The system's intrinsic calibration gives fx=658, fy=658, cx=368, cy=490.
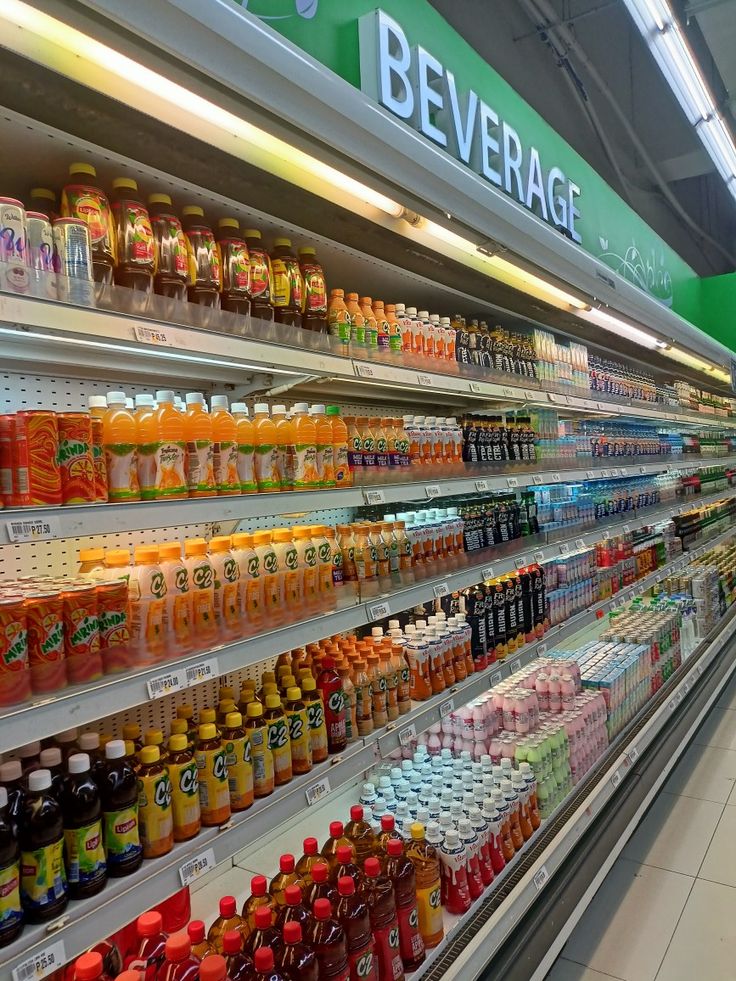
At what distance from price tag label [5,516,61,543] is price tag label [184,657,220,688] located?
393 millimetres

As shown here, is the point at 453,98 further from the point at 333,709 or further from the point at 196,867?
the point at 196,867

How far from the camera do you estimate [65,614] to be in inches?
49.8

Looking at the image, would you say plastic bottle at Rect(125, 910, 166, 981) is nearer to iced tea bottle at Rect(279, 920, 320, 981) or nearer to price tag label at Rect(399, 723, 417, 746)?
iced tea bottle at Rect(279, 920, 320, 981)

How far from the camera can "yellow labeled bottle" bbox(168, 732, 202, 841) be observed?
138 cm

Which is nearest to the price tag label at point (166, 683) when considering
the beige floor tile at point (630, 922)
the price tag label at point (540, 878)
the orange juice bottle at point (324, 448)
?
the orange juice bottle at point (324, 448)

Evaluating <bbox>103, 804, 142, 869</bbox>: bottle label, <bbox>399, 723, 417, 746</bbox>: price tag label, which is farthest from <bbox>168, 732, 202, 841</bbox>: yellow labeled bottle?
<bbox>399, 723, 417, 746</bbox>: price tag label

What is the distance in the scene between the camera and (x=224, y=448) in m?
1.59

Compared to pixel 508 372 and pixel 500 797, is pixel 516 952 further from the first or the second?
pixel 508 372

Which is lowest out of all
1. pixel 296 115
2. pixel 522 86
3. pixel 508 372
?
pixel 508 372

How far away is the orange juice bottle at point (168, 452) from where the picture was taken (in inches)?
56.5

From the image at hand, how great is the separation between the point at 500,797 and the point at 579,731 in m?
0.82

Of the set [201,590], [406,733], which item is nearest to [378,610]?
[406,733]

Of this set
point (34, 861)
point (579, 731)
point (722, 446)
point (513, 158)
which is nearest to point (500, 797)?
point (579, 731)

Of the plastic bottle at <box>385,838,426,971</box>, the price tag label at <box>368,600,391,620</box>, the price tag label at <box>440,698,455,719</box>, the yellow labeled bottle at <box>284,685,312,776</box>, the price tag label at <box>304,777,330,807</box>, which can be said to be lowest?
the plastic bottle at <box>385,838,426,971</box>
